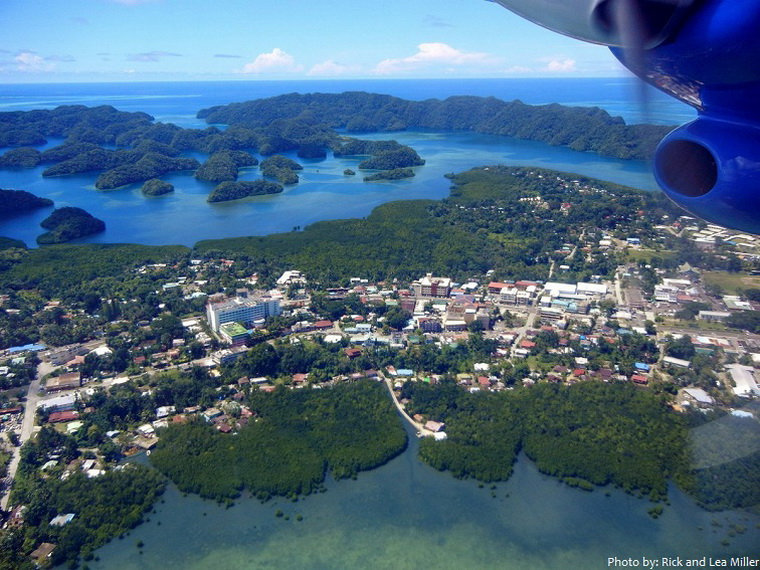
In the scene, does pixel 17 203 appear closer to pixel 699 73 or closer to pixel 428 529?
pixel 428 529

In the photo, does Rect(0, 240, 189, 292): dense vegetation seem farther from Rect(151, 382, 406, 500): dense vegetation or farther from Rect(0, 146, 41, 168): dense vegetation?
Rect(0, 146, 41, 168): dense vegetation

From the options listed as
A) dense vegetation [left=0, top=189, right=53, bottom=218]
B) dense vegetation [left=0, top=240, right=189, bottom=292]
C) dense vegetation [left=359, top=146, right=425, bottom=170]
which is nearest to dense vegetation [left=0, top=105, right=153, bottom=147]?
dense vegetation [left=0, top=189, right=53, bottom=218]

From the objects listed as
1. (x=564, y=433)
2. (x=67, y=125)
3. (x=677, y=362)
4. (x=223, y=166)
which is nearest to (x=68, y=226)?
(x=223, y=166)

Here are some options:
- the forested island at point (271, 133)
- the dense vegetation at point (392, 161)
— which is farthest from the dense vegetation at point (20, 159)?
the dense vegetation at point (392, 161)

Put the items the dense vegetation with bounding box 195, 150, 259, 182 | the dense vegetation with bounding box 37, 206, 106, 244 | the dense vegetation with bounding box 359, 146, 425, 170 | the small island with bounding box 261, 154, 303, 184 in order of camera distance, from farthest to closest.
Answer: the dense vegetation with bounding box 359, 146, 425, 170, the dense vegetation with bounding box 195, 150, 259, 182, the small island with bounding box 261, 154, 303, 184, the dense vegetation with bounding box 37, 206, 106, 244

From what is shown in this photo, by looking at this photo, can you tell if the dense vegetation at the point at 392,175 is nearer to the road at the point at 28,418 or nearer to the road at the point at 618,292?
the road at the point at 618,292

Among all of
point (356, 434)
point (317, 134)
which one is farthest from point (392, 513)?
point (317, 134)

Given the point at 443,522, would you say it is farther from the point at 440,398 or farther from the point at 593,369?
the point at 593,369
